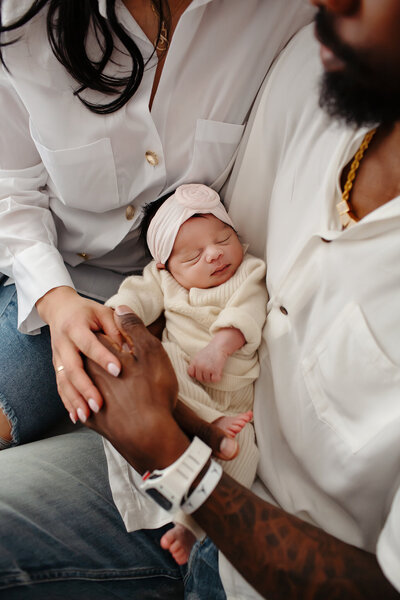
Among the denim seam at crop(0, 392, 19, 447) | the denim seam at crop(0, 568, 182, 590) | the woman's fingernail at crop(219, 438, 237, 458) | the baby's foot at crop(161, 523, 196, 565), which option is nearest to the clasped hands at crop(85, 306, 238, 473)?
the woman's fingernail at crop(219, 438, 237, 458)

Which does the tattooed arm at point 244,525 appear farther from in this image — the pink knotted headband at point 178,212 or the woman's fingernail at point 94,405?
the pink knotted headband at point 178,212

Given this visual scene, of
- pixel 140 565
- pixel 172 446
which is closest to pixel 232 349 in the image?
pixel 172 446

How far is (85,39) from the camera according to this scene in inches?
28.2

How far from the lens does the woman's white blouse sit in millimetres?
726

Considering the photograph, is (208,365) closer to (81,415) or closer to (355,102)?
(81,415)

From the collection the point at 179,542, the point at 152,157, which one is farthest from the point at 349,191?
the point at 179,542

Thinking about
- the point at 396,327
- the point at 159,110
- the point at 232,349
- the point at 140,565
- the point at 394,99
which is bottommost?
the point at 140,565

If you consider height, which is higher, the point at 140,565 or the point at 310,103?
the point at 310,103

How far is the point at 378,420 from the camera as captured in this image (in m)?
0.54

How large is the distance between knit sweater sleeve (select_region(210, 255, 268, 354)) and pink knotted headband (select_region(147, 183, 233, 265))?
107 millimetres

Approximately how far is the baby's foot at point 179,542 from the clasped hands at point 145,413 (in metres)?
0.12

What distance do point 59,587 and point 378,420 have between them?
0.48 m

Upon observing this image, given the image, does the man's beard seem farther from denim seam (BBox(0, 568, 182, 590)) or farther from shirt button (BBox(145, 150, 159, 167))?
denim seam (BBox(0, 568, 182, 590))

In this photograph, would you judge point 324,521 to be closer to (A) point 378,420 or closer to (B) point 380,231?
(A) point 378,420
